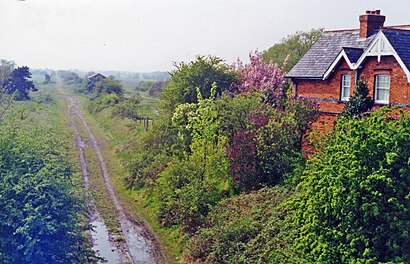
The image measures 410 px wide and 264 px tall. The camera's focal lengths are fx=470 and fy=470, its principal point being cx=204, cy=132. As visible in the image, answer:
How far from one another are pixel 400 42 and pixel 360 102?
10.3 feet

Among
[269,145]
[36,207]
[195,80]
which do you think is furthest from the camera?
[195,80]

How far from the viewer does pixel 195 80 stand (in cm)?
Answer: 2973

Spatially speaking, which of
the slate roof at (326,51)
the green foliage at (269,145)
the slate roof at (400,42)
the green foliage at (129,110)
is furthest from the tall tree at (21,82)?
the slate roof at (400,42)

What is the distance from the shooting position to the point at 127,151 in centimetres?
3531

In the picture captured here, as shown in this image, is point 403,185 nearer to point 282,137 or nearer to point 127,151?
point 282,137

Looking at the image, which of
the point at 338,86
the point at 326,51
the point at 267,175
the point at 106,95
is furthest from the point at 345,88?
the point at 106,95

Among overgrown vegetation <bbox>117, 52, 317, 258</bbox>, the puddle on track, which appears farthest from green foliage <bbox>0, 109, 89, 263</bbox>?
overgrown vegetation <bbox>117, 52, 317, 258</bbox>

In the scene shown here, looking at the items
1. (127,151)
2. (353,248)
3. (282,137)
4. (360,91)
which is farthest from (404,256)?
(127,151)

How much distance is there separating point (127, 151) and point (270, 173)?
17658mm

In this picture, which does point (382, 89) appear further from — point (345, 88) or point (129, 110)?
point (129, 110)

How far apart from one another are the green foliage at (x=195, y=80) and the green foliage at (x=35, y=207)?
1260 cm

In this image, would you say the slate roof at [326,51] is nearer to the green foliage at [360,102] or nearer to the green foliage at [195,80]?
the green foliage at [360,102]

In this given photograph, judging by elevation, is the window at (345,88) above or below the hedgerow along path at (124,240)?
above

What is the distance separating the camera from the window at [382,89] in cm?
2047
